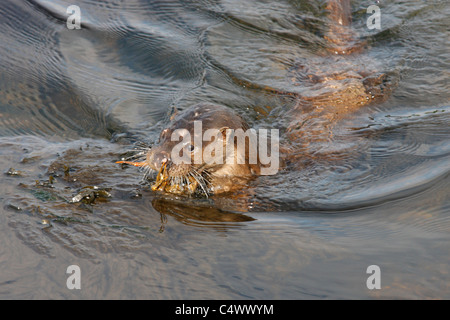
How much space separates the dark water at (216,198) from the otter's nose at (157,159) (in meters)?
0.23

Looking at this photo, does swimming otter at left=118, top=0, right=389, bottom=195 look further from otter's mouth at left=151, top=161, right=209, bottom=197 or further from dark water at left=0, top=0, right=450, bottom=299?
dark water at left=0, top=0, right=450, bottom=299

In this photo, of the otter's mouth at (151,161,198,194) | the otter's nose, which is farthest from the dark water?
the otter's nose

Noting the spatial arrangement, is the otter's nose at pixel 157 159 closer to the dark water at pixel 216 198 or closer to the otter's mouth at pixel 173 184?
the otter's mouth at pixel 173 184

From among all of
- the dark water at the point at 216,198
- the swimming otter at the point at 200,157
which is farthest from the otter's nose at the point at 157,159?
the dark water at the point at 216,198

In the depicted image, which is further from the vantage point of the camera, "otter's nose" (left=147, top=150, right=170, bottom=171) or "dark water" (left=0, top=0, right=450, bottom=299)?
"otter's nose" (left=147, top=150, right=170, bottom=171)

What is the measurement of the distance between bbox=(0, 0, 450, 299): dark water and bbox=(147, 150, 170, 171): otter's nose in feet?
0.77

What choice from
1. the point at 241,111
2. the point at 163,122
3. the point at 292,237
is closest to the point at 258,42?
the point at 241,111

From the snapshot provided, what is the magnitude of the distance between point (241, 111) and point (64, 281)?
2716mm

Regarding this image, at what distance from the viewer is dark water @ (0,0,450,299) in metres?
2.54

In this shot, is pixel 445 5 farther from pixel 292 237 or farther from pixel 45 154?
pixel 45 154

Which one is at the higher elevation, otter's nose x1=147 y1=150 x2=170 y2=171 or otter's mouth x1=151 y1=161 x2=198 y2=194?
otter's nose x1=147 y1=150 x2=170 y2=171

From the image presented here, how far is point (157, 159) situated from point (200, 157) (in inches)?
10.9

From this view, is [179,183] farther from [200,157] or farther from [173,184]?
[200,157]

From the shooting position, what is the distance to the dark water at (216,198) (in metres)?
2.54
